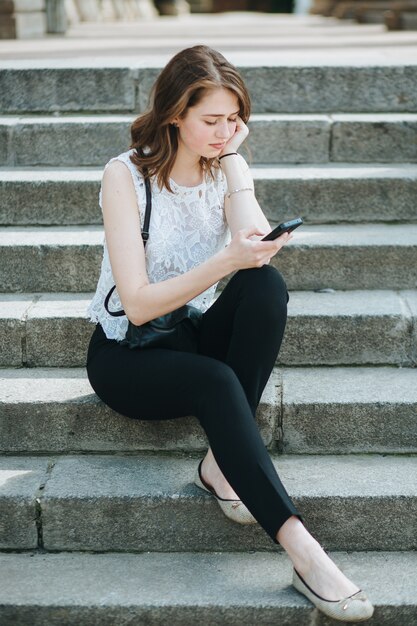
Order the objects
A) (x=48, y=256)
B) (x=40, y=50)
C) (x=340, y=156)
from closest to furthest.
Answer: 1. (x=48, y=256)
2. (x=340, y=156)
3. (x=40, y=50)

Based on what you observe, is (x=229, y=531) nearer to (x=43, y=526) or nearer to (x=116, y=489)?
(x=116, y=489)

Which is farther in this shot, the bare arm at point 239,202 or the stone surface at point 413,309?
the stone surface at point 413,309

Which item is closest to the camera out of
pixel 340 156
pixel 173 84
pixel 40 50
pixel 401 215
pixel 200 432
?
pixel 173 84

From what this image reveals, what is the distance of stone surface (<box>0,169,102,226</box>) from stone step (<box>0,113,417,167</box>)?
15.6 inches

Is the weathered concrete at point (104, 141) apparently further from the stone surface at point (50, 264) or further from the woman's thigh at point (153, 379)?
the woman's thigh at point (153, 379)

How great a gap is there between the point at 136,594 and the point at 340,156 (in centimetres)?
258

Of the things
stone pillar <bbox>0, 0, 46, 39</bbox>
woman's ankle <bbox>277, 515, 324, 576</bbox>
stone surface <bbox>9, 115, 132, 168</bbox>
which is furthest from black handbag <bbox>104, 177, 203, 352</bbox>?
stone pillar <bbox>0, 0, 46, 39</bbox>

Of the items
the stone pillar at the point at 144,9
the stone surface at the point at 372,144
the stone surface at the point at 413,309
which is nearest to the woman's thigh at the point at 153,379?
the stone surface at the point at 413,309

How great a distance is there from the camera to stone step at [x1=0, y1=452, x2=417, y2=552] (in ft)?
10.4

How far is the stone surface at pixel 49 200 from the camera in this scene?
4.38 meters

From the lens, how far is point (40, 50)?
762 centimetres

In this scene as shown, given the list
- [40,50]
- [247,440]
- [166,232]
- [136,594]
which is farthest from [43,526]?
[40,50]

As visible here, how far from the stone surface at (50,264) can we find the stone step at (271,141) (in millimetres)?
Answer: 810

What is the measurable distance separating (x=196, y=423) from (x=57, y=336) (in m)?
0.68
